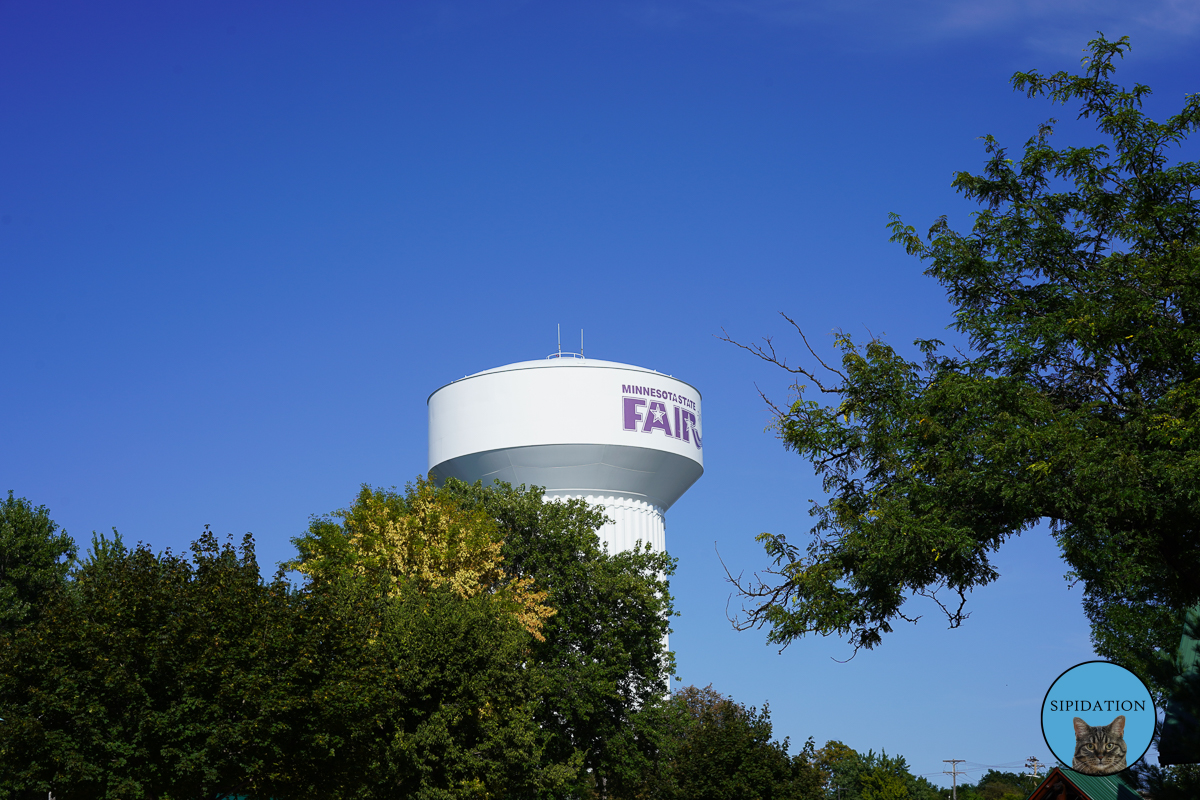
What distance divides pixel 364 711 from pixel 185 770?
3.42 m

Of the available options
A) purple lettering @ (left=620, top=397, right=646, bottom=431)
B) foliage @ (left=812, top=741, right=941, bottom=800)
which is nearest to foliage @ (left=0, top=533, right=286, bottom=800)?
A: purple lettering @ (left=620, top=397, right=646, bottom=431)

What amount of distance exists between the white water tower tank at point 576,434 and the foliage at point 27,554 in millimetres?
11675

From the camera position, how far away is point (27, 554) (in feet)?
114

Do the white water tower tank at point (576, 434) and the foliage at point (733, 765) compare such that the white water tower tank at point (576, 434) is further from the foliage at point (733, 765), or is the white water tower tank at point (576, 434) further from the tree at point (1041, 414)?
the tree at point (1041, 414)

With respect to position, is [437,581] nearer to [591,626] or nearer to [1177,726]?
[591,626]

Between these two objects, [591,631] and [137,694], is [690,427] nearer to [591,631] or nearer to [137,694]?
[591,631]

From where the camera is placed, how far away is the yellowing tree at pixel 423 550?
27281 mm

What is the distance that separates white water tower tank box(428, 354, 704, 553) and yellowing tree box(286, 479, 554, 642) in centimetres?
568

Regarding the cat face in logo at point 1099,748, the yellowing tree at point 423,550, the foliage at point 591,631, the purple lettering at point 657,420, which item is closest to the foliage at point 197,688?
the yellowing tree at point 423,550

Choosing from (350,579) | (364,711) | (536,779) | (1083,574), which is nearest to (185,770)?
(364,711)

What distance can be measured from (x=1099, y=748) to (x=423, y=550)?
20719 mm

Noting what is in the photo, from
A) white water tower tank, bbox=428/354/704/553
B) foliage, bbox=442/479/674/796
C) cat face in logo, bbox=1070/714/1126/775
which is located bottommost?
cat face in logo, bbox=1070/714/1126/775

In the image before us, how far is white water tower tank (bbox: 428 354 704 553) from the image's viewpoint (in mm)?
34656

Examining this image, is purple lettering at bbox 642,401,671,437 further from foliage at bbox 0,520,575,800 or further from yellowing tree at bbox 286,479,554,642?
foliage at bbox 0,520,575,800
